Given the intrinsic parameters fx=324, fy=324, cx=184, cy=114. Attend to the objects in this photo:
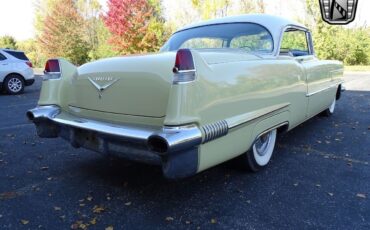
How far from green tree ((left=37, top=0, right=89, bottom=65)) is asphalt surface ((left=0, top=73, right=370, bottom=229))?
871 inches

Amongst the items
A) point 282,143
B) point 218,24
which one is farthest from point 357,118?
point 218,24

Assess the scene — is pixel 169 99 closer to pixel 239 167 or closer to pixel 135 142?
pixel 135 142

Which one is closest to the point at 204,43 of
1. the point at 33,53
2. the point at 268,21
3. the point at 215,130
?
the point at 268,21

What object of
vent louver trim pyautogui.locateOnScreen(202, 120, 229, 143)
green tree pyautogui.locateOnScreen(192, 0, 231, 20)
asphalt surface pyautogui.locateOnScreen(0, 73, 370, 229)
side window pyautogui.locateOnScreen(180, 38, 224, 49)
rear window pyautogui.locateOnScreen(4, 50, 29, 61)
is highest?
green tree pyautogui.locateOnScreen(192, 0, 231, 20)

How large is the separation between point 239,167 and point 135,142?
1410 millimetres

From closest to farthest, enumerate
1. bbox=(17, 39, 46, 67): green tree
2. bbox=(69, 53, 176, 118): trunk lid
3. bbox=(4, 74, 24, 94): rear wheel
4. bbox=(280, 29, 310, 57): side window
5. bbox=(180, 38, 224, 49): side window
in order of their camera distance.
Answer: bbox=(69, 53, 176, 118): trunk lid, bbox=(180, 38, 224, 49): side window, bbox=(280, 29, 310, 57): side window, bbox=(4, 74, 24, 94): rear wheel, bbox=(17, 39, 46, 67): green tree

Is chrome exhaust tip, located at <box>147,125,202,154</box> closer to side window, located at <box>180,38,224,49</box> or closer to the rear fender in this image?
the rear fender

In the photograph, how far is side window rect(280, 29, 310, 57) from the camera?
4145 mm

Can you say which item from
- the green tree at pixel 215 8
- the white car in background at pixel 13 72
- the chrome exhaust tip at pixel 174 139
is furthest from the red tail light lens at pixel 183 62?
the green tree at pixel 215 8

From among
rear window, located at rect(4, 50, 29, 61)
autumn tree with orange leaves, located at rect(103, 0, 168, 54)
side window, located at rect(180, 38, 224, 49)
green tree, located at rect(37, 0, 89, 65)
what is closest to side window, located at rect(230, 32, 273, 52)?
side window, located at rect(180, 38, 224, 49)

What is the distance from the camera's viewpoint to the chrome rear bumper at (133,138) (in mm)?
2203

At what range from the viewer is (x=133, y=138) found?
2430mm

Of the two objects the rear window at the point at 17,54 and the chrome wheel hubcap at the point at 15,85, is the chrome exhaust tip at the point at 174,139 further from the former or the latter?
the rear window at the point at 17,54

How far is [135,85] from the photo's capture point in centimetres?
262
